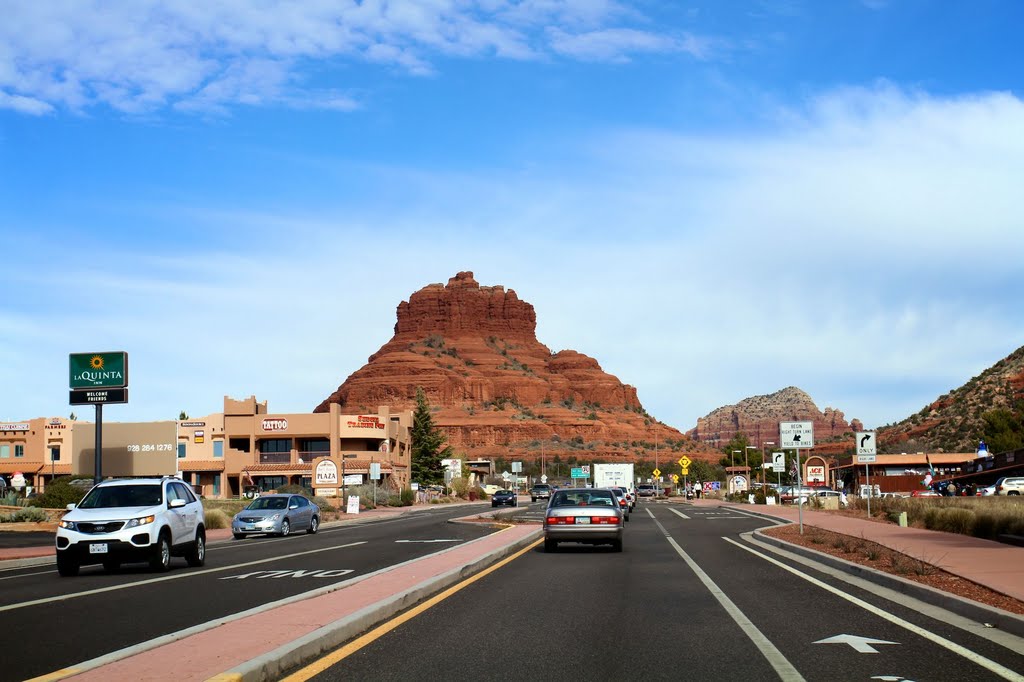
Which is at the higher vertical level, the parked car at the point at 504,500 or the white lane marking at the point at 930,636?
the white lane marking at the point at 930,636

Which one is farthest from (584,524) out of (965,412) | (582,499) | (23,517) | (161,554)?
(965,412)

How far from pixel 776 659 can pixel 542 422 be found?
176 meters

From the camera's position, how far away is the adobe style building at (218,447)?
83.5 m

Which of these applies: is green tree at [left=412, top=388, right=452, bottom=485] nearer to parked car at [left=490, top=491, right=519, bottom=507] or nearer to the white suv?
parked car at [left=490, top=491, right=519, bottom=507]

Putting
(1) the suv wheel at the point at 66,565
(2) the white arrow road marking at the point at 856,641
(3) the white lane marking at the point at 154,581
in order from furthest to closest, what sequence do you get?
(1) the suv wheel at the point at 66,565 → (3) the white lane marking at the point at 154,581 → (2) the white arrow road marking at the point at 856,641

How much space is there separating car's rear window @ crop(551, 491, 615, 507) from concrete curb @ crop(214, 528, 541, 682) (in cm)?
775

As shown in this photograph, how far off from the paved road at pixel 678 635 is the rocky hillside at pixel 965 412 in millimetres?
89104

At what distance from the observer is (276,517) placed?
1351 inches

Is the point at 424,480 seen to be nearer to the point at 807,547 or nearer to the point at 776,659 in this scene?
the point at 807,547

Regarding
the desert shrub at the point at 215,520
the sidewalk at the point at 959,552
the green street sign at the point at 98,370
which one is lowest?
the desert shrub at the point at 215,520

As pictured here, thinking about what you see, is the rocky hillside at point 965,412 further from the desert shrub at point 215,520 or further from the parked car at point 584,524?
the parked car at point 584,524

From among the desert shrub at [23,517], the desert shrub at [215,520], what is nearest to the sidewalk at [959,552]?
the desert shrub at [215,520]

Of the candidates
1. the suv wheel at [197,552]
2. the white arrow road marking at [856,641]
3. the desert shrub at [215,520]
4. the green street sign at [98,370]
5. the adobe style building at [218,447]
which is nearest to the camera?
the white arrow road marking at [856,641]

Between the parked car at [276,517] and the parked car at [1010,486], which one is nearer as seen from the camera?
the parked car at [276,517]
